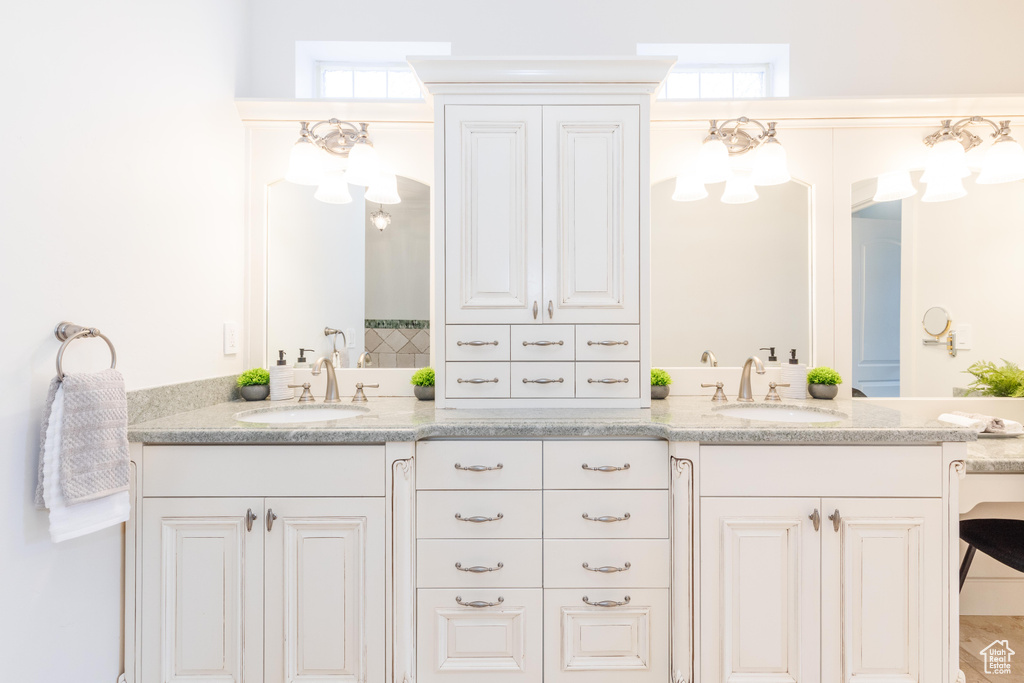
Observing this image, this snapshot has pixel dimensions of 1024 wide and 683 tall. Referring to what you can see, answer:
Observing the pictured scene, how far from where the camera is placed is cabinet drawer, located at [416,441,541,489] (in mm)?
1439

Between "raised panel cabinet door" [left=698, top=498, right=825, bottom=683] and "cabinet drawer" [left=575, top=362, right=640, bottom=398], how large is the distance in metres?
0.50

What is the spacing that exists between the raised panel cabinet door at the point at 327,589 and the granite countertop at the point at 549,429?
7.6 inches

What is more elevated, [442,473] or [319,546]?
[442,473]

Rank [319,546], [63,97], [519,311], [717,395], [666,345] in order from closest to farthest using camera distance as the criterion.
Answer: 1. [63,97]
2. [319,546]
3. [519,311]
4. [717,395]
5. [666,345]

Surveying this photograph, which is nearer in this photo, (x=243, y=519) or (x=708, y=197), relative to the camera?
(x=243, y=519)

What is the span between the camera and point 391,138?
2096 millimetres

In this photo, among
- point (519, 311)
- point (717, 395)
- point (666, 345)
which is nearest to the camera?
point (519, 311)

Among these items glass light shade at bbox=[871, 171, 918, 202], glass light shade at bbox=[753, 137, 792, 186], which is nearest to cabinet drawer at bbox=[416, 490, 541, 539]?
glass light shade at bbox=[753, 137, 792, 186]

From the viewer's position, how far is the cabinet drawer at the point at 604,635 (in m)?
1.43

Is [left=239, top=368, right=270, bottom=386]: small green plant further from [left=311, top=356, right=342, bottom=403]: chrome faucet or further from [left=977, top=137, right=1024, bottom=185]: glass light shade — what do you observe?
[left=977, top=137, right=1024, bottom=185]: glass light shade

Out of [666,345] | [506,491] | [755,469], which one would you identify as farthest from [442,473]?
[666,345]

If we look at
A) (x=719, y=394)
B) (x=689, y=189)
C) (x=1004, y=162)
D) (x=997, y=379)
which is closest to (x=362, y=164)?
(x=689, y=189)

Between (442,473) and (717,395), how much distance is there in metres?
1.12

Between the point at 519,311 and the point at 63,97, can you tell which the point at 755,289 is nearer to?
the point at 519,311
